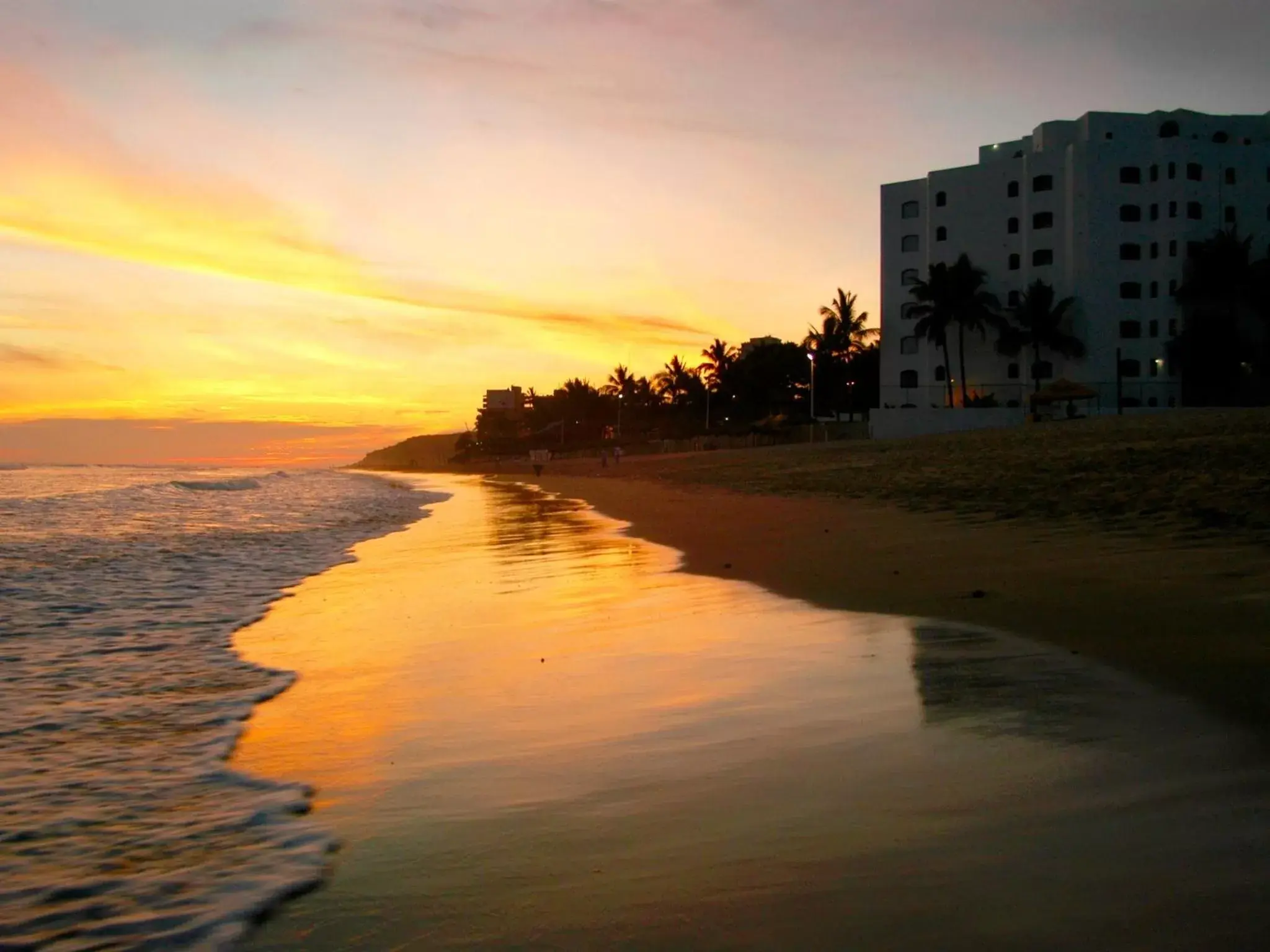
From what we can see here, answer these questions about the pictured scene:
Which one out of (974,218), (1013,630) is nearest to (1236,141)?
(974,218)

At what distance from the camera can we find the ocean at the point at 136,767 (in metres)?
3.56

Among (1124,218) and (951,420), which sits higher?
(1124,218)

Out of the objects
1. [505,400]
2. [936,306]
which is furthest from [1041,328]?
[505,400]

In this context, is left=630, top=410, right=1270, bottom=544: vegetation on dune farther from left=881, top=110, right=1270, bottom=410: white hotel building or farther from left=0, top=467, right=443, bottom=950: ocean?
left=881, top=110, right=1270, bottom=410: white hotel building

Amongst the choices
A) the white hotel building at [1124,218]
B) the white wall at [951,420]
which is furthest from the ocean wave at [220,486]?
the white hotel building at [1124,218]

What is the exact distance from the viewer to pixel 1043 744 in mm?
4723

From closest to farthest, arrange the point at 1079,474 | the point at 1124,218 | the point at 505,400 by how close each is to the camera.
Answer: the point at 1079,474 → the point at 1124,218 → the point at 505,400

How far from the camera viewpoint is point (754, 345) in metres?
112

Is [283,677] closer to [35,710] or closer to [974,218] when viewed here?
[35,710]

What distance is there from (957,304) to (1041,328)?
16.7ft

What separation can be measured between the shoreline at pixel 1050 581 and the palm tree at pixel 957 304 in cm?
4792

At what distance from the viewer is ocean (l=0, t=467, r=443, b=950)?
3.56m

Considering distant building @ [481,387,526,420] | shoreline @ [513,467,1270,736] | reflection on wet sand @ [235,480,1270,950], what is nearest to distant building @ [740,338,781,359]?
distant building @ [481,387,526,420]

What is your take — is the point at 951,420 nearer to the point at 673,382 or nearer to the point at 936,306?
the point at 936,306
